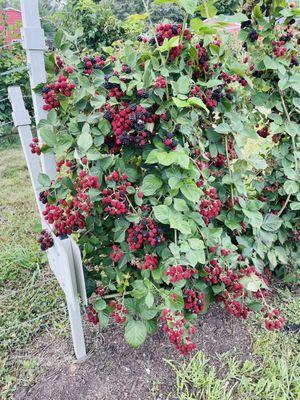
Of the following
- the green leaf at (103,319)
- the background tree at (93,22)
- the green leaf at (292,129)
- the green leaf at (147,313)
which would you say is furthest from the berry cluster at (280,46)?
the background tree at (93,22)

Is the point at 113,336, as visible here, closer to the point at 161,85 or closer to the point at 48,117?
the point at 48,117

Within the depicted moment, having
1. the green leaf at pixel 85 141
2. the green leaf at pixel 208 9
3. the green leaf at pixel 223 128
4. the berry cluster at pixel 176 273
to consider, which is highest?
the green leaf at pixel 208 9

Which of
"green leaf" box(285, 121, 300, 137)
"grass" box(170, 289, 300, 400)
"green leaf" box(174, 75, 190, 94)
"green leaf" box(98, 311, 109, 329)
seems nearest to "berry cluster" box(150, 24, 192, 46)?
"green leaf" box(174, 75, 190, 94)

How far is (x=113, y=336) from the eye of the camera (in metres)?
1.69

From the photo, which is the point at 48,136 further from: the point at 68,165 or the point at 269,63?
the point at 269,63

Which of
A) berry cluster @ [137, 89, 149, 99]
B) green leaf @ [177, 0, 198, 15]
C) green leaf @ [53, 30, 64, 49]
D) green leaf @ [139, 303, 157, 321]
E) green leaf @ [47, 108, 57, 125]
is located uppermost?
green leaf @ [177, 0, 198, 15]

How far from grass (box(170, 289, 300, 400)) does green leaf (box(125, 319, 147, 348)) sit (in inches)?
9.9

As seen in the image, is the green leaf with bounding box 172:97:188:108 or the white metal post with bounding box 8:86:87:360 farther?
the white metal post with bounding box 8:86:87:360

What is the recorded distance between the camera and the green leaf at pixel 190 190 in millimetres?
1183

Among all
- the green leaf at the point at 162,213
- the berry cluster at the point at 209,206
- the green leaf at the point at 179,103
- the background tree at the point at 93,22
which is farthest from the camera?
the background tree at the point at 93,22

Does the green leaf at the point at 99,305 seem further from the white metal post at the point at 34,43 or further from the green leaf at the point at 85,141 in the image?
the white metal post at the point at 34,43

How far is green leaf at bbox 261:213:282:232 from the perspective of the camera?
5.73 feet

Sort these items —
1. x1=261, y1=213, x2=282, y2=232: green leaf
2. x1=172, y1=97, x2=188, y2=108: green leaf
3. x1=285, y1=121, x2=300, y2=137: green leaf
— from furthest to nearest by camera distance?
x1=261, y1=213, x2=282, y2=232: green leaf, x1=285, y1=121, x2=300, y2=137: green leaf, x1=172, y1=97, x2=188, y2=108: green leaf

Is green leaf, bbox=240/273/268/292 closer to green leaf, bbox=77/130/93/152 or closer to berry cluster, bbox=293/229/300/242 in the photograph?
berry cluster, bbox=293/229/300/242
